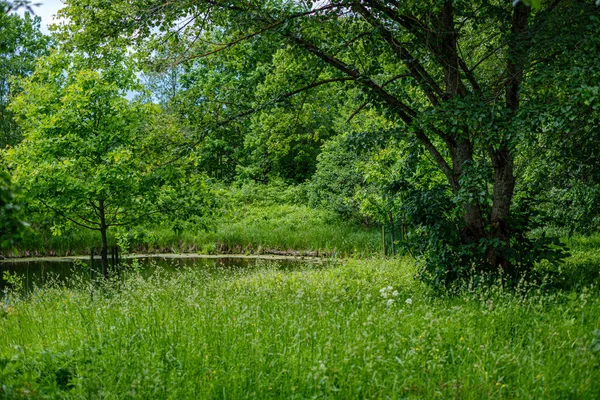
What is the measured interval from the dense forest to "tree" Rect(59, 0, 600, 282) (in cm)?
4

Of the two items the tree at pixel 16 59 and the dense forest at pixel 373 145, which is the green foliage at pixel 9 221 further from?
the tree at pixel 16 59

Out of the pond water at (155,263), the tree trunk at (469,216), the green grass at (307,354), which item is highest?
the tree trunk at (469,216)

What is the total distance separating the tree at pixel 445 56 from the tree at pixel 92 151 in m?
1.93

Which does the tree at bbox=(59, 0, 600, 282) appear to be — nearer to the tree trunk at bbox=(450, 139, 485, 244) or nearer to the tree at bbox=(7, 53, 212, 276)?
the tree trunk at bbox=(450, 139, 485, 244)

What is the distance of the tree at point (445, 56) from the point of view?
6453 millimetres

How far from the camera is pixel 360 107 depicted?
25.8 ft

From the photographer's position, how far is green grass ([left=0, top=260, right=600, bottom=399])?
3744 mm

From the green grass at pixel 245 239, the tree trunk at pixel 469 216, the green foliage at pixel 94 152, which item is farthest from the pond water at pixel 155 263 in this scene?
the tree trunk at pixel 469 216

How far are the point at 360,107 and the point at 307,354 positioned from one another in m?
4.56

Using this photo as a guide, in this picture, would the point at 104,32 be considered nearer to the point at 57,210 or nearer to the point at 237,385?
the point at 57,210

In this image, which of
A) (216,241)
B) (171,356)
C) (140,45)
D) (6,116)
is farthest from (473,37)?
(6,116)

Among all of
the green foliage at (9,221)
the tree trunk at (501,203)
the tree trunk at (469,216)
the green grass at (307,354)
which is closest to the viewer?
the green foliage at (9,221)

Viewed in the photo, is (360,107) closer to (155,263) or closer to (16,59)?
(155,263)

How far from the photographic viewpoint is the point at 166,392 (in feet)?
12.4
